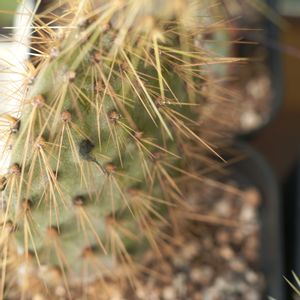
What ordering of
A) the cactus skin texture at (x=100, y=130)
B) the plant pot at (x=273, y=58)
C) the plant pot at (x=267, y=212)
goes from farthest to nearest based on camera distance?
the plant pot at (x=273, y=58) < the plant pot at (x=267, y=212) < the cactus skin texture at (x=100, y=130)

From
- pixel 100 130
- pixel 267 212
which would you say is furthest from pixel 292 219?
pixel 100 130

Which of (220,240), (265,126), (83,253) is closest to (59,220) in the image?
(83,253)

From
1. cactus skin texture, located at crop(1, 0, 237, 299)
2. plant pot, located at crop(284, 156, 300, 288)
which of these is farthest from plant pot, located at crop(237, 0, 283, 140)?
cactus skin texture, located at crop(1, 0, 237, 299)

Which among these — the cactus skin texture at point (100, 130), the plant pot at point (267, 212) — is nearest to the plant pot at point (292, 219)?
the plant pot at point (267, 212)

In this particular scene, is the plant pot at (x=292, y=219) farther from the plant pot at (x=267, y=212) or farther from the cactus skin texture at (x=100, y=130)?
the cactus skin texture at (x=100, y=130)

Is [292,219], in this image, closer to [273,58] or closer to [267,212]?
[267,212]

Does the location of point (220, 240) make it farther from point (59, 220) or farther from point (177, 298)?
point (59, 220)

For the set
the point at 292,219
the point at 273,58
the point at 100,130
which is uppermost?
the point at 100,130

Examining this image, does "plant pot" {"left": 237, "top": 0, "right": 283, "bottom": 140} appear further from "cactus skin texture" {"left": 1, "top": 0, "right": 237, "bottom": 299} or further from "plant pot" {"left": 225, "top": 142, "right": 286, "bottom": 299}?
"cactus skin texture" {"left": 1, "top": 0, "right": 237, "bottom": 299}

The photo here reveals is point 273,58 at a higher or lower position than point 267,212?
higher
